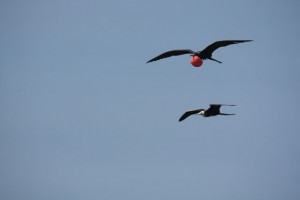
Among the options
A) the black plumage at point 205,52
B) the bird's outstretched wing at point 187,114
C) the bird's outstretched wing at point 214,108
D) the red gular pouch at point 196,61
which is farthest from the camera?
the bird's outstretched wing at point 187,114

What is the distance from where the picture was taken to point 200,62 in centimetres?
2173

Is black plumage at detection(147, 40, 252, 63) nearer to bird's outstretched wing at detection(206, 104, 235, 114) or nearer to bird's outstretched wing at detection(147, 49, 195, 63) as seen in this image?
bird's outstretched wing at detection(147, 49, 195, 63)

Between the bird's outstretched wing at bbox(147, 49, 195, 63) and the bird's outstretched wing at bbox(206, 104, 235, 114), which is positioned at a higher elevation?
the bird's outstretched wing at bbox(147, 49, 195, 63)

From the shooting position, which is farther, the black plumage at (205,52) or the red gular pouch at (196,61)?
the black plumage at (205,52)

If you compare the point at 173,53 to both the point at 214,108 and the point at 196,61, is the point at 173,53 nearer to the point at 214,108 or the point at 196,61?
the point at 196,61

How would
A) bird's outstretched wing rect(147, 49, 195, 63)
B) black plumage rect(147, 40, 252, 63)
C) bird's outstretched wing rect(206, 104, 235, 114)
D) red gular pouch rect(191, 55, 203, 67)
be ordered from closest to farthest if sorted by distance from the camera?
red gular pouch rect(191, 55, 203, 67), black plumage rect(147, 40, 252, 63), bird's outstretched wing rect(147, 49, 195, 63), bird's outstretched wing rect(206, 104, 235, 114)

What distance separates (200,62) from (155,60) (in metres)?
3.62

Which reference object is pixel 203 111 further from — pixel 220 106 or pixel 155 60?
pixel 155 60

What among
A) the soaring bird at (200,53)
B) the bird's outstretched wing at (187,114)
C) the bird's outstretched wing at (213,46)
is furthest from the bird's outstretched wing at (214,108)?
the bird's outstretched wing at (213,46)

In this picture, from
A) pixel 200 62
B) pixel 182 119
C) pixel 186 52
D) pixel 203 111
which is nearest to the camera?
pixel 200 62

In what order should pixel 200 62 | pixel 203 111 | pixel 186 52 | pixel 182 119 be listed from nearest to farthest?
pixel 200 62
pixel 186 52
pixel 203 111
pixel 182 119

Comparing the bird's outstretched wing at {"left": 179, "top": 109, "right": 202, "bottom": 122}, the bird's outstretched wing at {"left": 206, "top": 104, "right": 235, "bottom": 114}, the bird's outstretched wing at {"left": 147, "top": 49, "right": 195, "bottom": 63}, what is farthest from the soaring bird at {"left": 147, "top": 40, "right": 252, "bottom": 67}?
the bird's outstretched wing at {"left": 179, "top": 109, "right": 202, "bottom": 122}

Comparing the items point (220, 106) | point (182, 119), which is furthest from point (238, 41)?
point (182, 119)

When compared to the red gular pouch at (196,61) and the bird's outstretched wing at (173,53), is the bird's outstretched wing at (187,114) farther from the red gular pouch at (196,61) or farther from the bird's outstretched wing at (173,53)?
the red gular pouch at (196,61)
